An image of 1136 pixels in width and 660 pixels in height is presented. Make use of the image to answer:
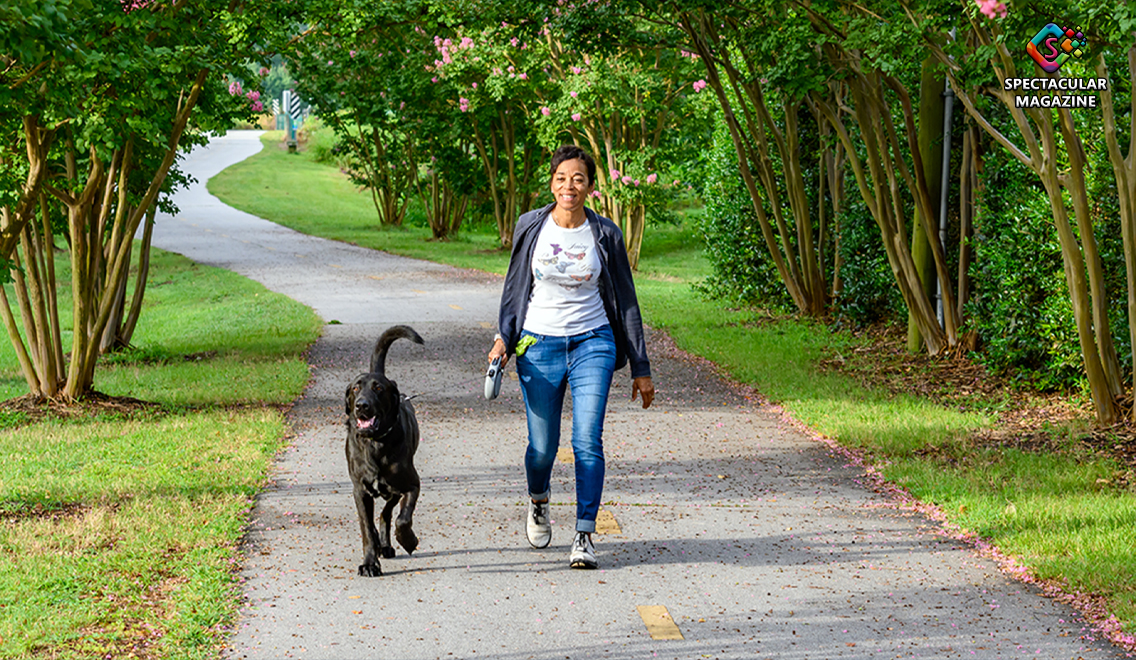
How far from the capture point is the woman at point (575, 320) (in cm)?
550

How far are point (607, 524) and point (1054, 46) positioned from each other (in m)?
4.40

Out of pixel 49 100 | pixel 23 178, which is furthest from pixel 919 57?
pixel 23 178

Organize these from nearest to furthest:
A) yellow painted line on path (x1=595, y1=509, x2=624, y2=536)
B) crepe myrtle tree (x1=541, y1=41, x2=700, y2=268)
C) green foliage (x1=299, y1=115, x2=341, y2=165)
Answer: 1. yellow painted line on path (x1=595, y1=509, x2=624, y2=536)
2. crepe myrtle tree (x1=541, y1=41, x2=700, y2=268)
3. green foliage (x1=299, y1=115, x2=341, y2=165)

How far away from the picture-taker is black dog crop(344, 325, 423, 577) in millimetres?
5141

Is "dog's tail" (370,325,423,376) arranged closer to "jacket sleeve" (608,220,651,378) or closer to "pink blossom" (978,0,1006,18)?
"jacket sleeve" (608,220,651,378)

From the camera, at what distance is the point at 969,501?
6.57 m

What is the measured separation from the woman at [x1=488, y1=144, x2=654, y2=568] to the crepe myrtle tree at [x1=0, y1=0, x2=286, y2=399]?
2.45m

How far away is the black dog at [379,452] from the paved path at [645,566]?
197mm

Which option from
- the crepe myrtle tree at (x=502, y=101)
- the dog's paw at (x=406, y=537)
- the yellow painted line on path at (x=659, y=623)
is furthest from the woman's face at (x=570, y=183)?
the crepe myrtle tree at (x=502, y=101)

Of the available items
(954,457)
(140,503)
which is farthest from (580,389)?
(954,457)

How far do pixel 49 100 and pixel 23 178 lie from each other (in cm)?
270

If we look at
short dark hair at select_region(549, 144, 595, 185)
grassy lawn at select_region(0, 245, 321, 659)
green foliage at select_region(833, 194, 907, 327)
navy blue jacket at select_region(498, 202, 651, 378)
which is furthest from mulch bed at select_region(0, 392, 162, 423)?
green foliage at select_region(833, 194, 907, 327)

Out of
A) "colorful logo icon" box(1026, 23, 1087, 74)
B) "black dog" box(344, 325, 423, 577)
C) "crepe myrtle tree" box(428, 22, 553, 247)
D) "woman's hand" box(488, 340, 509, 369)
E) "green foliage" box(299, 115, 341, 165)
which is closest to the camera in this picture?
"black dog" box(344, 325, 423, 577)

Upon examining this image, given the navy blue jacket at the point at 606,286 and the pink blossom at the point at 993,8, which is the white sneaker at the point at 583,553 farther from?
the pink blossom at the point at 993,8
